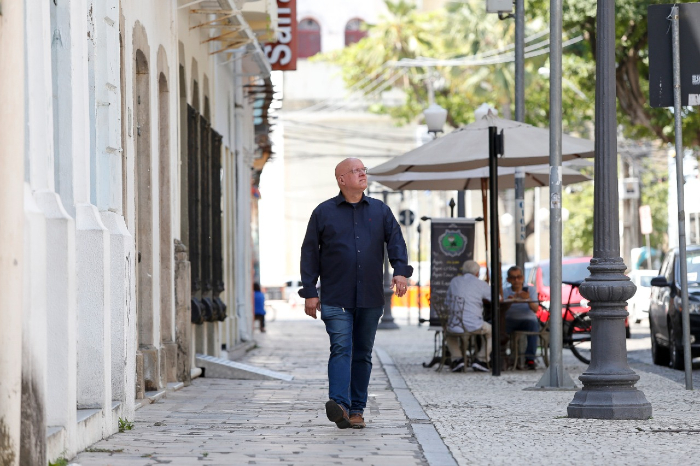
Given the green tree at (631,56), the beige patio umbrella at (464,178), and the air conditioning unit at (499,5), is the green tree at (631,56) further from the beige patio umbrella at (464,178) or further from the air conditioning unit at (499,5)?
the air conditioning unit at (499,5)

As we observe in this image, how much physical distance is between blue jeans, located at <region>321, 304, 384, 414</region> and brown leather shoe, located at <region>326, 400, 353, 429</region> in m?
0.13

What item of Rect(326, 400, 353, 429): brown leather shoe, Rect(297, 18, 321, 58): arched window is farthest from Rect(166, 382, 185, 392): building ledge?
Rect(297, 18, 321, 58): arched window

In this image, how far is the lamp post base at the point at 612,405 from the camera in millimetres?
10609

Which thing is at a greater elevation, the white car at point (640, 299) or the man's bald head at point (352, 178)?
the man's bald head at point (352, 178)

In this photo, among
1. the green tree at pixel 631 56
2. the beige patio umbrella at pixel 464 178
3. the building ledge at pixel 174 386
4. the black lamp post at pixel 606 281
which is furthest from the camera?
the green tree at pixel 631 56

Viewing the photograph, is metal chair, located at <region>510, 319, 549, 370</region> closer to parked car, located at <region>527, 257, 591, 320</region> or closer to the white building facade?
the white building facade

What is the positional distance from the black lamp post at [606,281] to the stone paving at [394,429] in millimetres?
301

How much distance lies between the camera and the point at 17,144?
6988 millimetres

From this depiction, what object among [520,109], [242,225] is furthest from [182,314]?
[242,225]

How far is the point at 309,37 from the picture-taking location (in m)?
71.4

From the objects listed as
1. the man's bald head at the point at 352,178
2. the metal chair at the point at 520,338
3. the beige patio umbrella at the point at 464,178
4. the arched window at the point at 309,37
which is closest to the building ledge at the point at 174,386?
the man's bald head at the point at 352,178

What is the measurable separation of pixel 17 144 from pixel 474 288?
10.7 m

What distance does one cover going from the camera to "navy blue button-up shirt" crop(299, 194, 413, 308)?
1003cm

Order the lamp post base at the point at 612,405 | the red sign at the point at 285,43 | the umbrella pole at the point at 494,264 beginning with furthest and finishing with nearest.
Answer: the red sign at the point at 285,43, the umbrella pole at the point at 494,264, the lamp post base at the point at 612,405
